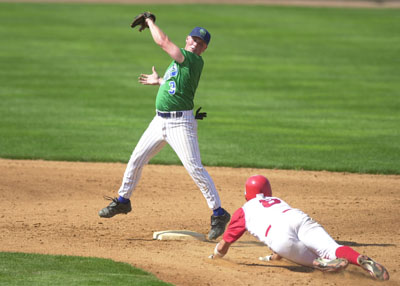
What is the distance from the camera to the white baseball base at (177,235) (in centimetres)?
755

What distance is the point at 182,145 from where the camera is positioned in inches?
289

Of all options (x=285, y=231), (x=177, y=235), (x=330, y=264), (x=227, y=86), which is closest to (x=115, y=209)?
(x=177, y=235)

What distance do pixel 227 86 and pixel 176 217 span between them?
9.66 m

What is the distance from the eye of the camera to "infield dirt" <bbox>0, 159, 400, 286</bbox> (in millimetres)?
6504

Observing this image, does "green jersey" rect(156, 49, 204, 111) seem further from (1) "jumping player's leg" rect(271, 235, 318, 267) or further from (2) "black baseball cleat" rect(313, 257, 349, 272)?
(2) "black baseball cleat" rect(313, 257, 349, 272)

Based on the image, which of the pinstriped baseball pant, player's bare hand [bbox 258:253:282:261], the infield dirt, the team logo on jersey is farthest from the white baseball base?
the team logo on jersey

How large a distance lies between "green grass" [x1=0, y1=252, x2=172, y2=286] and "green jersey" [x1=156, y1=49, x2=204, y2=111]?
5.96 ft

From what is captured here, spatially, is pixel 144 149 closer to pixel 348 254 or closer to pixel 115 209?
pixel 115 209

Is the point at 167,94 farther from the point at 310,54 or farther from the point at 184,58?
the point at 310,54

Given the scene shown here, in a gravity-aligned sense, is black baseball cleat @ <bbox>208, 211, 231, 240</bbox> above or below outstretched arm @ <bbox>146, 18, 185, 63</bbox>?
below

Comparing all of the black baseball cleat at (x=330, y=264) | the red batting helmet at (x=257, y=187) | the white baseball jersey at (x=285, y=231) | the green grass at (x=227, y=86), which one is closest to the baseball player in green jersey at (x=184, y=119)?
the red batting helmet at (x=257, y=187)

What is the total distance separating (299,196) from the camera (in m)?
9.51

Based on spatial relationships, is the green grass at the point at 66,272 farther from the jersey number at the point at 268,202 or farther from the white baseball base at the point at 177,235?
the jersey number at the point at 268,202

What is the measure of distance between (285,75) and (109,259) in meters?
13.2
